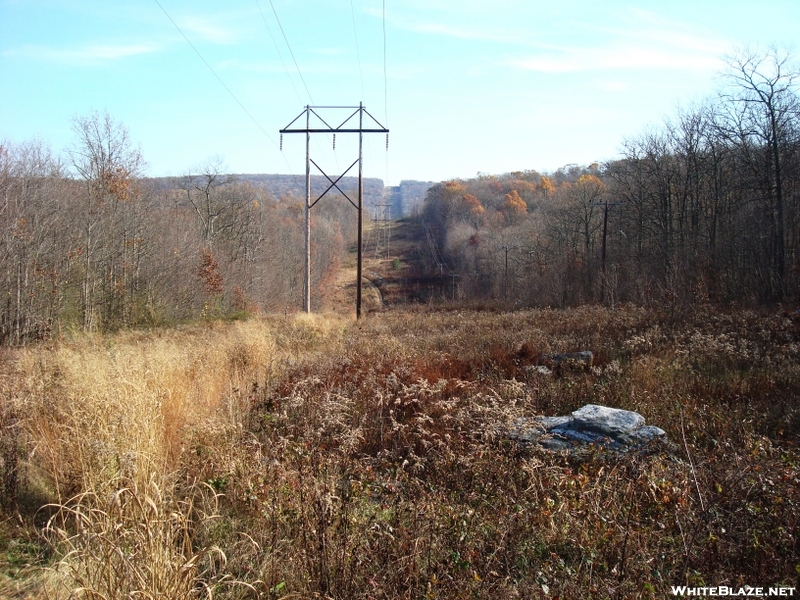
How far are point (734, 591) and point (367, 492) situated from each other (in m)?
2.39

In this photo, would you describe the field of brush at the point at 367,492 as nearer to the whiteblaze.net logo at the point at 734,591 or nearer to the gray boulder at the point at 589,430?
the whiteblaze.net logo at the point at 734,591

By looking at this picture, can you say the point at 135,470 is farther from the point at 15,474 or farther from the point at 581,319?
the point at 581,319

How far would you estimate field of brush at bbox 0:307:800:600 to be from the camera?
2971mm

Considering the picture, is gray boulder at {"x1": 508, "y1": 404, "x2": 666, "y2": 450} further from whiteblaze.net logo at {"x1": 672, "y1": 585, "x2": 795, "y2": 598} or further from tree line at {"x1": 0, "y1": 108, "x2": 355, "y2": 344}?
tree line at {"x1": 0, "y1": 108, "x2": 355, "y2": 344}

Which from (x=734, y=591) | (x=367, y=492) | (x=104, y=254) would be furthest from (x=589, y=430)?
(x=104, y=254)

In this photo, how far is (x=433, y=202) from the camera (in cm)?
11612

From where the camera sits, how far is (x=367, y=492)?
13.7 ft

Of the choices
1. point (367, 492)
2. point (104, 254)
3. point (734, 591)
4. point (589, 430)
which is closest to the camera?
point (734, 591)

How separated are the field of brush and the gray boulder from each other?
0.18m

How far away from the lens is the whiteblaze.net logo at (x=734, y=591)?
286 cm

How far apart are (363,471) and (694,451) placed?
3158 mm

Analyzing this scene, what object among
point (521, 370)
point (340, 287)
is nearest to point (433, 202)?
point (340, 287)

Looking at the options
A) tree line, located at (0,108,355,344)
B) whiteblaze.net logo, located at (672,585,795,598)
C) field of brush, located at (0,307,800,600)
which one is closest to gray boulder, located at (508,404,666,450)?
field of brush, located at (0,307,800,600)

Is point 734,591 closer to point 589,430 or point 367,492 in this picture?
point 367,492
